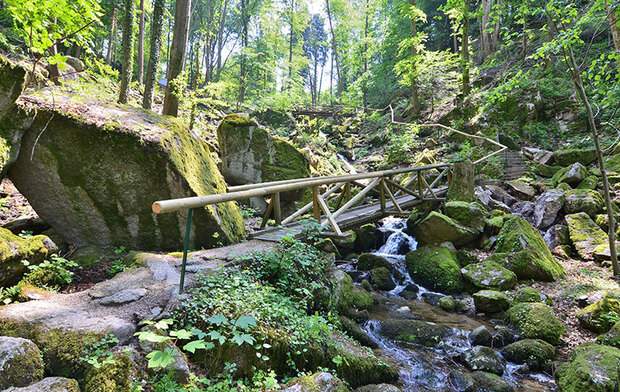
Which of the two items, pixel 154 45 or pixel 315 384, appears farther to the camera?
pixel 154 45

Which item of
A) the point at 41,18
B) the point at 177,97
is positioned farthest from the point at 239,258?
the point at 177,97

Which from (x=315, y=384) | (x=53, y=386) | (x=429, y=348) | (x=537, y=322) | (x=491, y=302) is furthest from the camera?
(x=491, y=302)

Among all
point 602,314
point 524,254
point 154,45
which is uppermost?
point 154,45

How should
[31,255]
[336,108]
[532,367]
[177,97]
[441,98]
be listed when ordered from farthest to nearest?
[336,108], [441,98], [177,97], [532,367], [31,255]

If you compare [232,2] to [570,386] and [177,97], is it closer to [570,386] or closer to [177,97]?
[177,97]

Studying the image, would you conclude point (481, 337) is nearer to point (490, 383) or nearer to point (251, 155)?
point (490, 383)

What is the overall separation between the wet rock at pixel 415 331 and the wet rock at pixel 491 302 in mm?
1004

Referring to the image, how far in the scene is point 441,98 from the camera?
2073 cm

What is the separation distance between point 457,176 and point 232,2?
3147 centimetres

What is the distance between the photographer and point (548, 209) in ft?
30.8

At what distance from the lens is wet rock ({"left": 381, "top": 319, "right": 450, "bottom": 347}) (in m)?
5.35

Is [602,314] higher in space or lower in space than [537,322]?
higher

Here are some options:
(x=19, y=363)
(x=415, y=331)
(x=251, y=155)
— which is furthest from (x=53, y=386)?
(x=251, y=155)

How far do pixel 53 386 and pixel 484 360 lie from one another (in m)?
4.61
